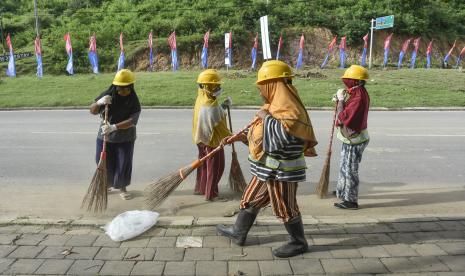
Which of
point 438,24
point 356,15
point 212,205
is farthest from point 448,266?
point 438,24

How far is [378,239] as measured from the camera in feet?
13.1

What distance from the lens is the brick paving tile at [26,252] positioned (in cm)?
362

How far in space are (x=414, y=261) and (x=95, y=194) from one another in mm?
3319

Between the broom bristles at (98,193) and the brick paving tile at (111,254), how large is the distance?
116 cm

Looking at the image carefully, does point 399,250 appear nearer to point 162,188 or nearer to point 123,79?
point 162,188

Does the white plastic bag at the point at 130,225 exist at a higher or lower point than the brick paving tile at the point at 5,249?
higher

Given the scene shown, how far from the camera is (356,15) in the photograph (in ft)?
120

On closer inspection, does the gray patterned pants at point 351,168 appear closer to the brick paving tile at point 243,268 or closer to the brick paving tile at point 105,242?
the brick paving tile at point 243,268

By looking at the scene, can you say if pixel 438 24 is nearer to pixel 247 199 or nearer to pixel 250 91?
pixel 250 91

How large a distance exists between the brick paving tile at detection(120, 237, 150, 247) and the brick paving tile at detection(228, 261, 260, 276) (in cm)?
85

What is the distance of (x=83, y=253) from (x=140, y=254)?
49 cm

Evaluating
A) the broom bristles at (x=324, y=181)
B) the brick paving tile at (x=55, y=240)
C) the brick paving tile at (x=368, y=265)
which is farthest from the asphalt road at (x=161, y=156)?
the brick paving tile at (x=368, y=265)

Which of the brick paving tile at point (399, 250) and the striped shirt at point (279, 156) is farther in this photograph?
the brick paving tile at point (399, 250)

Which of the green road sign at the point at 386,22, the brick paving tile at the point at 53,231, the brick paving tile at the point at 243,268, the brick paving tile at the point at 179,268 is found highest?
the green road sign at the point at 386,22
